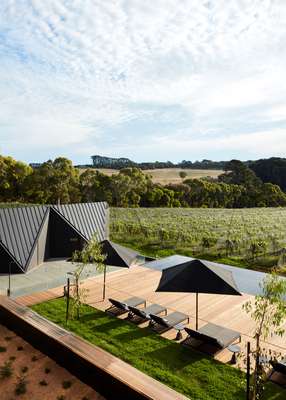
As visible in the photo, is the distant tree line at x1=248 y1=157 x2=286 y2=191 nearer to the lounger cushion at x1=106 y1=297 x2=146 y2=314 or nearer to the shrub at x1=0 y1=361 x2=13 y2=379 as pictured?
the lounger cushion at x1=106 y1=297 x2=146 y2=314

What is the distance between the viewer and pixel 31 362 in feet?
24.6

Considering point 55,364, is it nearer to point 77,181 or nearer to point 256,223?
point 256,223

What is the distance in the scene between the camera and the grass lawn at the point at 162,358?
7027mm

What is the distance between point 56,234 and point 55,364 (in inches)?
438

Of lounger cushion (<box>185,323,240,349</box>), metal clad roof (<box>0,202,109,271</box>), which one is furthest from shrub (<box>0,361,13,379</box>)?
metal clad roof (<box>0,202,109,271</box>)

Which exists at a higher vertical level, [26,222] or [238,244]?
[26,222]

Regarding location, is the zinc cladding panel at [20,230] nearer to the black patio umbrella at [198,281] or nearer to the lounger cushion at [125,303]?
the lounger cushion at [125,303]

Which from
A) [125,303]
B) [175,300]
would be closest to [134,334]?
[125,303]

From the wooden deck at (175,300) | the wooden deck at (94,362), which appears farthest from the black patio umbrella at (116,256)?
the wooden deck at (94,362)

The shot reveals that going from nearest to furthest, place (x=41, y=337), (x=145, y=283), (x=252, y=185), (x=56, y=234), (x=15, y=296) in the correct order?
(x=41, y=337)
(x=15, y=296)
(x=145, y=283)
(x=56, y=234)
(x=252, y=185)

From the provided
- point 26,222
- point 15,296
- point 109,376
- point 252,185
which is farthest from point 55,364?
point 252,185

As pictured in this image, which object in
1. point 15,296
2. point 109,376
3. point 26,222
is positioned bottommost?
point 15,296

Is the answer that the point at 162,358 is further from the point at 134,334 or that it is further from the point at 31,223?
the point at 31,223

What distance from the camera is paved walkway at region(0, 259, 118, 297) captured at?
1275cm
